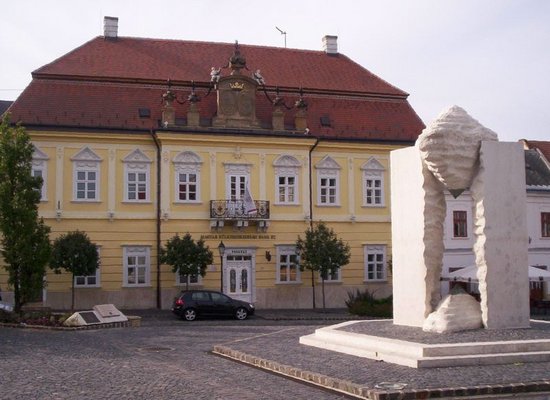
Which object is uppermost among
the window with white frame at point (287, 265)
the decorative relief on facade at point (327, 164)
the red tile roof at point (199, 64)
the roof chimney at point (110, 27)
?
the roof chimney at point (110, 27)

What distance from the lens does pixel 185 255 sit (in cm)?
3184

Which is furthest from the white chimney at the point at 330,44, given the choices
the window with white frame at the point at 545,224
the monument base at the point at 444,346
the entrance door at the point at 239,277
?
the monument base at the point at 444,346

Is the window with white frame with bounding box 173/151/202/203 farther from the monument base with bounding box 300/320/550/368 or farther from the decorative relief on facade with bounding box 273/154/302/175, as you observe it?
the monument base with bounding box 300/320/550/368

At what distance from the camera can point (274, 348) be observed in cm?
1578

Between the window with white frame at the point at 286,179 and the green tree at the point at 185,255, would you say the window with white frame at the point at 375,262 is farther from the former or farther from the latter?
the green tree at the point at 185,255

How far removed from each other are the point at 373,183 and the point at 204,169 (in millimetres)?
8195

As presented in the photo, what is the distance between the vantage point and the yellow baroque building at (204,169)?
3316 cm

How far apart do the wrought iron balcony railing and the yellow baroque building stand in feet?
0.20

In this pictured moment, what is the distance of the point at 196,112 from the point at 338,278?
391 inches

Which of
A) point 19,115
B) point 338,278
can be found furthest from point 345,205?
point 19,115

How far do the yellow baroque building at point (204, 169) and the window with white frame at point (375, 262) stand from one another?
0.05 meters

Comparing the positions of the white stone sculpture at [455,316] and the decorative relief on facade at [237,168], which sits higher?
the decorative relief on facade at [237,168]

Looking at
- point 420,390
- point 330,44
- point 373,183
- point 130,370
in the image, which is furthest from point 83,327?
point 330,44

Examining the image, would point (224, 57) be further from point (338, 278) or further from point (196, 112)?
point (338, 278)
